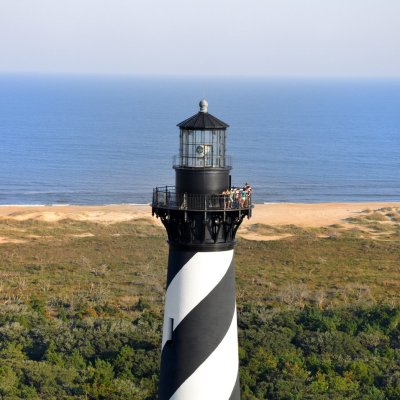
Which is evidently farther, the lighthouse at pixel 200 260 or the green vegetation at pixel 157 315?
the green vegetation at pixel 157 315

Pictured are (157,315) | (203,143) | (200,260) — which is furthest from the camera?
(157,315)

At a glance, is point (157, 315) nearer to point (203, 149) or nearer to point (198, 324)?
point (198, 324)

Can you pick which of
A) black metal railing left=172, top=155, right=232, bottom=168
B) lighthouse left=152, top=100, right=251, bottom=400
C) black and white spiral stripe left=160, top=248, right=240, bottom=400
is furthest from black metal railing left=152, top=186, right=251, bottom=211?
black and white spiral stripe left=160, top=248, right=240, bottom=400

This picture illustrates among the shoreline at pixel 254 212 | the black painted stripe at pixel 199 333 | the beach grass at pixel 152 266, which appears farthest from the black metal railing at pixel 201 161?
the shoreline at pixel 254 212

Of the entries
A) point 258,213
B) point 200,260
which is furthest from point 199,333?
point 258,213

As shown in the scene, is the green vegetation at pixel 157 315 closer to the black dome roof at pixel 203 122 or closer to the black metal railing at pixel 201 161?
the black metal railing at pixel 201 161

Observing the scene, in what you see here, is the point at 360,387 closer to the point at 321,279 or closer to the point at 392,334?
the point at 392,334

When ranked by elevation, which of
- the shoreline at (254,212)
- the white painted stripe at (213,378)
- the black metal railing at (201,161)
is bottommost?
the shoreline at (254,212)

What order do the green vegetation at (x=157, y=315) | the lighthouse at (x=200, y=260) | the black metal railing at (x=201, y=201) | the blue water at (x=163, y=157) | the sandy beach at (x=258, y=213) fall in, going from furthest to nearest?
the blue water at (x=163, y=157) < the sandy beach at (x=258, y=213) < the green vegetation at (x=157, y=315) < the lighthouse at (x=200, y=260) < the black metal railing at (x=201, y=201)
